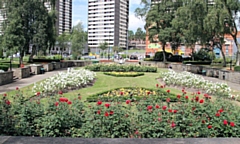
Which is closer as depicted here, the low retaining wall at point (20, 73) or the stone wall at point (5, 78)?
the stone wall at point (5, 78)

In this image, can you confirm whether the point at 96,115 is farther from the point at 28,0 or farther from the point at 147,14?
the point at 147,14

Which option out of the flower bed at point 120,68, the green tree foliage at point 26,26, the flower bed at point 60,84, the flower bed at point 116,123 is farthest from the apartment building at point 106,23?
the flower bed at point 116,123

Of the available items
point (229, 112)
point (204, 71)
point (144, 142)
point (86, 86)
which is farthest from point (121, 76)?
point (144, 142)

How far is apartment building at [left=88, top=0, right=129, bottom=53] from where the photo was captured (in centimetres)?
13412

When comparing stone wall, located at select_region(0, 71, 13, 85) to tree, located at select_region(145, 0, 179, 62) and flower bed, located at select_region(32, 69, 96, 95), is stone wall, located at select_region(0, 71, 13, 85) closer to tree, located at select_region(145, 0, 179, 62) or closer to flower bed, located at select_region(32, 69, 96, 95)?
flower bed, located at select_region(32, 69, 96, 95)

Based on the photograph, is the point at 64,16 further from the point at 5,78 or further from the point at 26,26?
the point at 5,78

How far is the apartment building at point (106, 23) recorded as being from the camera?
440 feet

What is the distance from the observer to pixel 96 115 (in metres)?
5.10

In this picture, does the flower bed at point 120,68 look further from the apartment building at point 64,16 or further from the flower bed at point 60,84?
the apartment building at point 64,16

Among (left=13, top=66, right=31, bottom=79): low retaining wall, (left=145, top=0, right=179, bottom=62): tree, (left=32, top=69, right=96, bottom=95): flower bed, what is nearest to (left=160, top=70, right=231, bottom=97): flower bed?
(left=32, top=69, right=96, bottom=95): flower bed

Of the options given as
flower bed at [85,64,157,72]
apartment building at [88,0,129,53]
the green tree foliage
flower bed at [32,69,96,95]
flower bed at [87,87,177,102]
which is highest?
apartment building at [88,0,129,53]

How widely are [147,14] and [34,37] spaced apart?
19.9 metres

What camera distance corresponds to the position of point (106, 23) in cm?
13575

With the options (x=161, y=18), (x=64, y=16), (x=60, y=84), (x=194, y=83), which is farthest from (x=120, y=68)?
(x=64, y=16)
